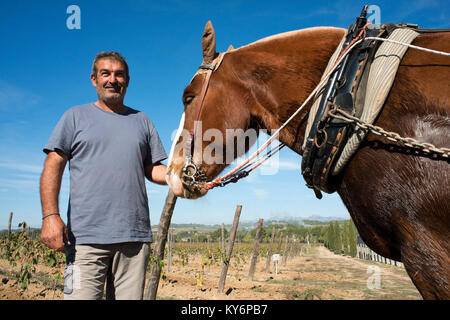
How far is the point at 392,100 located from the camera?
1364 mm

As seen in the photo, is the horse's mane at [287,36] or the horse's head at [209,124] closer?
the horse's mane at [287,36]

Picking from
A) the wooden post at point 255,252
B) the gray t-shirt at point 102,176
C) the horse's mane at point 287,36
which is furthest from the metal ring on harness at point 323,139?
the wooden post at point 255,252

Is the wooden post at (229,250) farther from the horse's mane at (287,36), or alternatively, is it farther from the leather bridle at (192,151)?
the horse's mane at (287,36)

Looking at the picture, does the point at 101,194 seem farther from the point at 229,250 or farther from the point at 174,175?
the point at 229,250

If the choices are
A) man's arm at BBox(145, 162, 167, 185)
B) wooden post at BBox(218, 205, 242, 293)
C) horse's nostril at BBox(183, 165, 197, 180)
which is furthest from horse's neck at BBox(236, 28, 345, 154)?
wooden post at BBox(218, 205, 242, 293)

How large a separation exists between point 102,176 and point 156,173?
0.48 m

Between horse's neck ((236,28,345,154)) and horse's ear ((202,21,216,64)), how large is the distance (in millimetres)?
236

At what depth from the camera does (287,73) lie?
1868 millimetres

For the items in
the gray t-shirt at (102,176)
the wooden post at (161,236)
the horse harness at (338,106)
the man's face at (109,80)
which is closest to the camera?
the horse harness at (338,106)

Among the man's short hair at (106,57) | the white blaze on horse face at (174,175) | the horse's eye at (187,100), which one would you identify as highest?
the man's short hair at (106,57)

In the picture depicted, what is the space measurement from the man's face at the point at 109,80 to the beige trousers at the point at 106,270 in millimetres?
1149

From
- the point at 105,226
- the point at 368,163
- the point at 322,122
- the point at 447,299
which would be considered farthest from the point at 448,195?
the point at 105,226

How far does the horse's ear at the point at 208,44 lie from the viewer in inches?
83.7

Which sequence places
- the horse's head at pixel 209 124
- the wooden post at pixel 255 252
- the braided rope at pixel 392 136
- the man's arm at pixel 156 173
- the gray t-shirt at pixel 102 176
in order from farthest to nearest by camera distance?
1. the wooden post at pixel 255 252
2. the man's arm at pixel 156 173
3. the gray t-shirt at pixel 102 176
4. the horse's head at pixel 209 124
5. the braided rope at pixel 392 136
